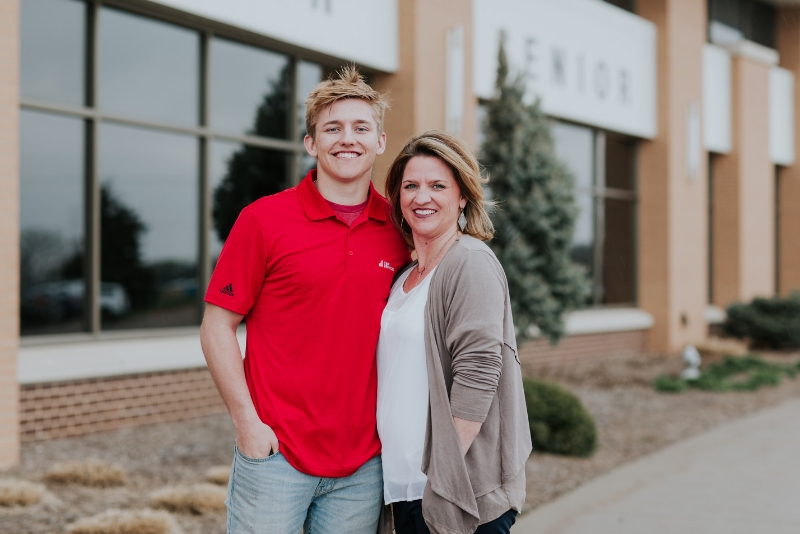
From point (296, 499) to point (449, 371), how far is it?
2.02 feet

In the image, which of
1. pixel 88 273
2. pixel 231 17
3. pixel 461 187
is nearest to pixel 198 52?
pixel 231 17

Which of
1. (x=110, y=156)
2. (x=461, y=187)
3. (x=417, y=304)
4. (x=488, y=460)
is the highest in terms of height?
(x=110, y=156)

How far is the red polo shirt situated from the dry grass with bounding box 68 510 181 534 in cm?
225

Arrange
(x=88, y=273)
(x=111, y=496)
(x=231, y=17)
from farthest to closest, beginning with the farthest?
(x=231, y=17), (x=88, y=273), (x=111, y=496)

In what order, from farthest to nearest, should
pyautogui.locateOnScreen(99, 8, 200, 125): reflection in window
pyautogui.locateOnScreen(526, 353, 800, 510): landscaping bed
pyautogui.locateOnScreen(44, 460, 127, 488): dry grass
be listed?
pyautogui.locateOnScreen(99, 8, 200, 125): reflection in window → pyautogui.locateOnScreen(526, 353, 800, 510): landscaping bed → pyautogui.locateOnScreen(44, 460, 127, 488): dry grass

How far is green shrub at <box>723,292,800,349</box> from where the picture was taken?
15.7 meters

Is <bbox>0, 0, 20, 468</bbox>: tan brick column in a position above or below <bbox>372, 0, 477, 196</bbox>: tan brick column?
below

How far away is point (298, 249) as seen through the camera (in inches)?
97.1

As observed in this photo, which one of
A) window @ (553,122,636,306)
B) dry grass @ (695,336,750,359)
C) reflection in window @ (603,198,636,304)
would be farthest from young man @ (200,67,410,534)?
dry grass @ (695,336,750,359)

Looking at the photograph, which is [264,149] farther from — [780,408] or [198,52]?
[780,408]

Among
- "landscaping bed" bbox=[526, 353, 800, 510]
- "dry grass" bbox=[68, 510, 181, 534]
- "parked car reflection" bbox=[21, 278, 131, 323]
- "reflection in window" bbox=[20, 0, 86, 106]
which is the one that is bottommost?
"landscaping bed" bbox=[526, 353, 800, 510]

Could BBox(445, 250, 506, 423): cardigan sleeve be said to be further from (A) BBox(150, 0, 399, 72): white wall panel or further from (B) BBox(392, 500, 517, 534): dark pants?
(A) BBox(150, 0, 399, 72): white wall panel

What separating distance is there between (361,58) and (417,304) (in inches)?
295

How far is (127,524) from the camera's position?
4.28 metres
